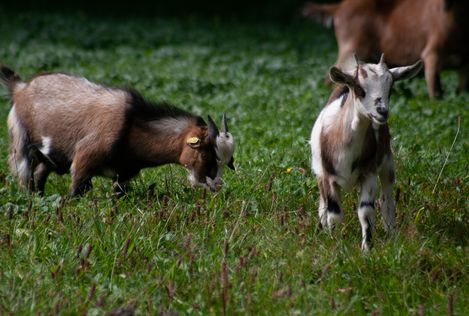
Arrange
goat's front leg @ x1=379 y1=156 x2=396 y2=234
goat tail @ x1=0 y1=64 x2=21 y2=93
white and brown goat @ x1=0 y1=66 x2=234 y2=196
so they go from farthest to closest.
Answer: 1. goat tail @ x1=0 y1=64 x2=21 y2=93
2. white and brown goat @ x1=0 y1=66 x2=234 y2=196
3. goat's front leg @ x1=379 y1=156 x2=396 y2=234

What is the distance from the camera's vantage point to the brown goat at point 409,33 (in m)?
12.2

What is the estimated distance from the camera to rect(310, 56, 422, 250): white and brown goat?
5.89 metres

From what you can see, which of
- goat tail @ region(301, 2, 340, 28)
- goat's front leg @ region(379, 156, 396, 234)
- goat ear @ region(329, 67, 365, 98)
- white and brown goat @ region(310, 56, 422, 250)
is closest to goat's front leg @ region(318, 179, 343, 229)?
white and brown goat @ region(310, 56, 422, 250)

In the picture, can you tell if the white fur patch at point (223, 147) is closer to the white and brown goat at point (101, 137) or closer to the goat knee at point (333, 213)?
the white and brown goat at point (101, 137)

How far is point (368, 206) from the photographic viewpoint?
625 cm

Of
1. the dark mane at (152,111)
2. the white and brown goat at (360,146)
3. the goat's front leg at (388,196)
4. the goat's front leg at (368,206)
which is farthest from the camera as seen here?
the dark mane at (152,111)

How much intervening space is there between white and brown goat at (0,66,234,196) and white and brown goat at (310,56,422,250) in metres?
0.97

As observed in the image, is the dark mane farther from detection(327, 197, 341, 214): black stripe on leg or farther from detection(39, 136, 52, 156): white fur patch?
detection(327, 197, 341, 214): black stripe on leg

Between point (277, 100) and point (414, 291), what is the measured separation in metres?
6.43

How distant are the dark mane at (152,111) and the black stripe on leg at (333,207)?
4.98ft

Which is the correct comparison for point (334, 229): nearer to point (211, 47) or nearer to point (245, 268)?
point (245, 268)

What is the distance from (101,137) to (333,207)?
2.05 meters

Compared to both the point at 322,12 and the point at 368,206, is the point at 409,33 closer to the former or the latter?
the point at 322,12

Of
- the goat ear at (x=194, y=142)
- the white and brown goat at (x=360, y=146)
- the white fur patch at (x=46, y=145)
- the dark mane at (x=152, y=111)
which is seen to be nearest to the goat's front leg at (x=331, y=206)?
the white and brown goat at (x=360, y=146)
